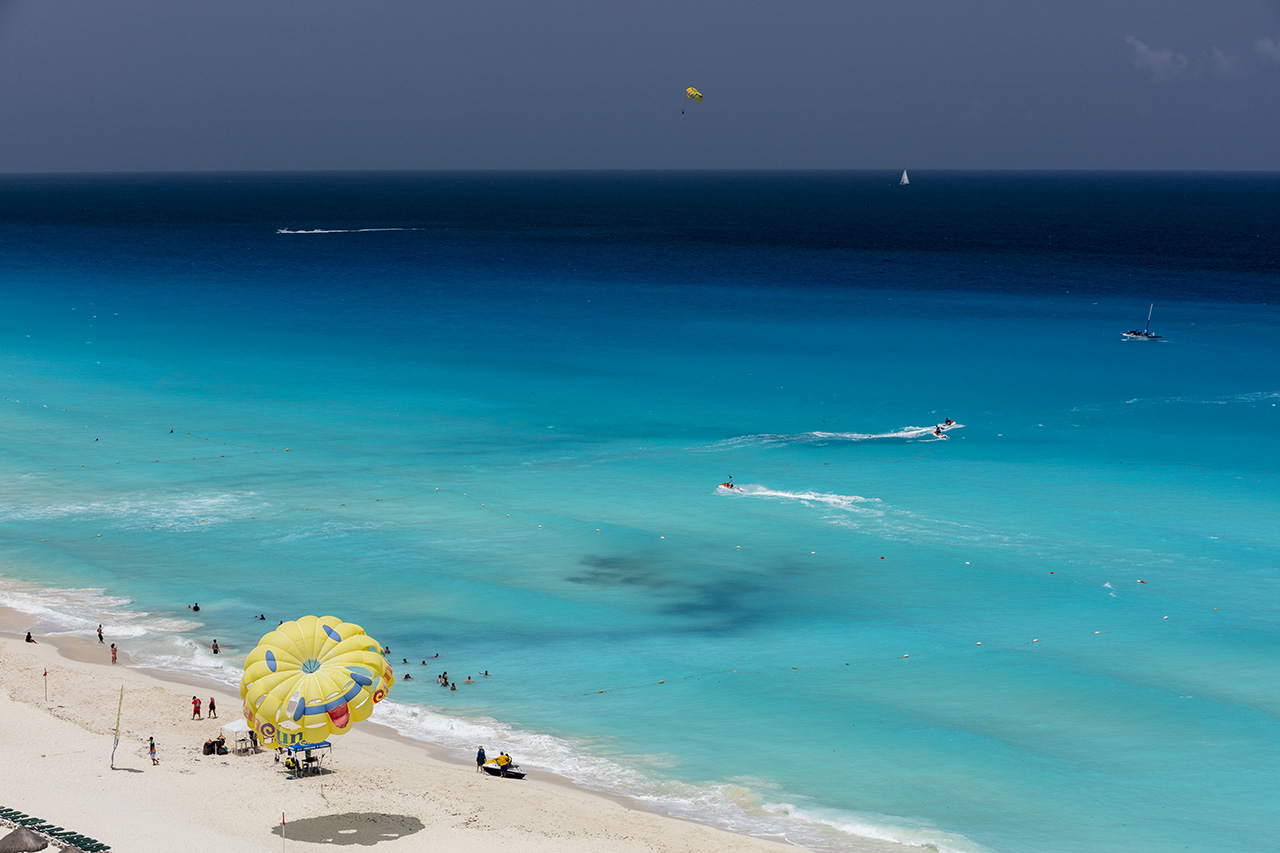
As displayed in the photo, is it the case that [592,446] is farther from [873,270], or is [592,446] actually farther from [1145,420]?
[873,270]

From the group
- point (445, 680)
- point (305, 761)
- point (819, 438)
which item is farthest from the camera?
point (819, 438)

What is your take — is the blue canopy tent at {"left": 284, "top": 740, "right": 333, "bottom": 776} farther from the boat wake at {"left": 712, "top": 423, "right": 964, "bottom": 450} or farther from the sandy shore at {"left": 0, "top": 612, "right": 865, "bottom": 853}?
the boat wake at {"left": 712, "top": 423, "right": 964, "bottom": 450}

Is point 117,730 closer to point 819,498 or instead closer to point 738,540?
point 738,540

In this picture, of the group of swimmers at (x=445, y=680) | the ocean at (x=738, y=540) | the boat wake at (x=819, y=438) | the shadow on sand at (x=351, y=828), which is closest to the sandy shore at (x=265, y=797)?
the shadow on sand at (x=351, y=828)

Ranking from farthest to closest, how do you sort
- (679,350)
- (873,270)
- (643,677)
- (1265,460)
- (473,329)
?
(873,270) → (473,329) → (679,350) → (1265,460) → (643,677)

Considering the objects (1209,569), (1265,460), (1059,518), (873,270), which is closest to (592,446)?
(1059,518)

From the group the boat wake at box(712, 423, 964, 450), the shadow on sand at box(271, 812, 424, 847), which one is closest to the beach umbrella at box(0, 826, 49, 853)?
the shadow on sand at box(271, 812, 424, 847)

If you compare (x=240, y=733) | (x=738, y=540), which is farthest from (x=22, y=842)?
(x=738, y=540)
